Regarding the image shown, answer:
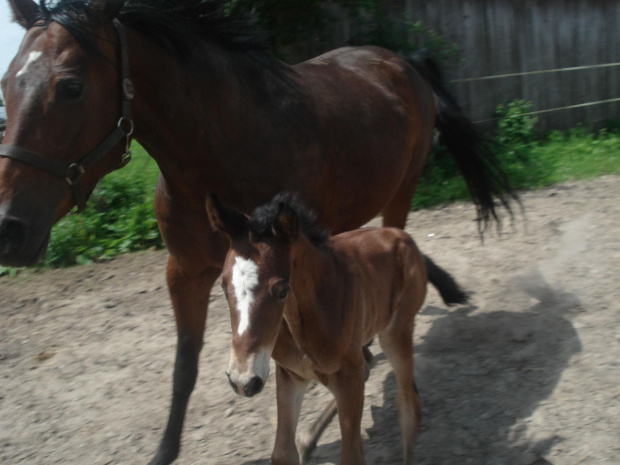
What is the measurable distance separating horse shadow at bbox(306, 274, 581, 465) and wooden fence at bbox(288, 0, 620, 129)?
4.58m

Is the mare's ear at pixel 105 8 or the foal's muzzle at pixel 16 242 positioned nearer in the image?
the foal's muzzle at pixel 16 242

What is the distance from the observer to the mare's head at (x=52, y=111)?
96.0 inches

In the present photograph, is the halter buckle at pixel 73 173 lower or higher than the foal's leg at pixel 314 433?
higher

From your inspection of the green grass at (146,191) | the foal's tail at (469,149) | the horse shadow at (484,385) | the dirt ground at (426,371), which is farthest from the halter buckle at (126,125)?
the green grass at (146,191)

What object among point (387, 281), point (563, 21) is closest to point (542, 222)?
point (387, 281)

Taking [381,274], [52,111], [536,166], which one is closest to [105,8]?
[52,111]

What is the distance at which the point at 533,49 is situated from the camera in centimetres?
952

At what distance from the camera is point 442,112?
16.8ft

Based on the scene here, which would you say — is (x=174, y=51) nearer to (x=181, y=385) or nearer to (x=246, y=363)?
(x=246, y=363)

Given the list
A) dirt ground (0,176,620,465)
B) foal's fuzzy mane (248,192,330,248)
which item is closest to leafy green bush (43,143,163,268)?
dirt ground (0,176,620,465)

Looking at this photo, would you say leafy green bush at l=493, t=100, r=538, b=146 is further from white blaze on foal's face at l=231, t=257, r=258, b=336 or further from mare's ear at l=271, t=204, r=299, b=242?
white blaze on foal's face at l=231, t=257, r=258, b=336

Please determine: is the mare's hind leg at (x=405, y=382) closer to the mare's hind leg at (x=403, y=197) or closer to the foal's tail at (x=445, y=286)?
the foal's tail at (x=445, y=286)

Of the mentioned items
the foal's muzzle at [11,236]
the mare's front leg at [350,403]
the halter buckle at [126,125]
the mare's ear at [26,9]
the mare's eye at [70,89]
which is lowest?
the mare's front leg at [350,403]

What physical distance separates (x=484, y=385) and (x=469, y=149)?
81.6 inches
